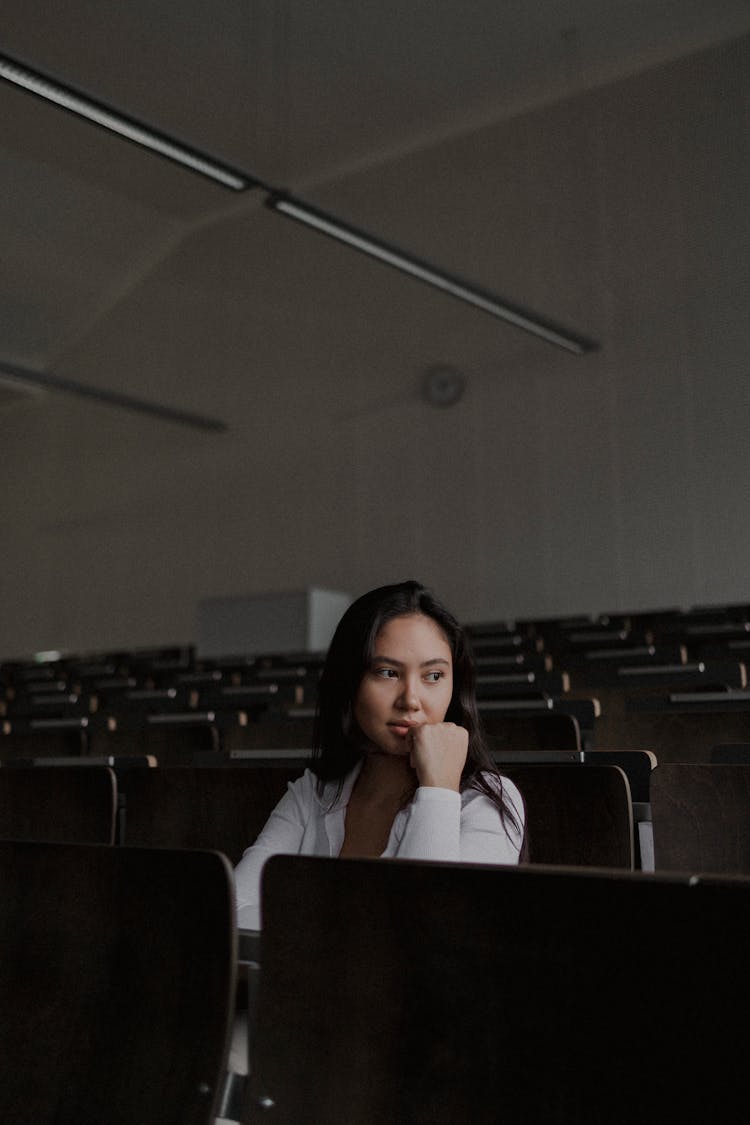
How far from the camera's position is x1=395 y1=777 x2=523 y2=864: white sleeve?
1560 mm

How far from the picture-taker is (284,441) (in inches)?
405

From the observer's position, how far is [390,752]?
174 cm

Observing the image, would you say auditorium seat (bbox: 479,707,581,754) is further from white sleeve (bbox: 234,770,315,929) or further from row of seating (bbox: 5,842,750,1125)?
row of seating (bbox: 5,842,750,1125)

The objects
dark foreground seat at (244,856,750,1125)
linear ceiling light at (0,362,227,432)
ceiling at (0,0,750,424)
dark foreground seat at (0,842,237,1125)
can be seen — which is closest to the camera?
dark foreground seat at (244,856,750,1125)

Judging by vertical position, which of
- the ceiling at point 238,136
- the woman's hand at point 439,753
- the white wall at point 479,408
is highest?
the ceiling at point 238,136

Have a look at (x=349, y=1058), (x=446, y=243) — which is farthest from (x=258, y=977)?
(x=446, y=243)

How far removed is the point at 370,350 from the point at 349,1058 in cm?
902

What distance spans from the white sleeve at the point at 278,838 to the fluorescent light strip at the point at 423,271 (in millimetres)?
4482

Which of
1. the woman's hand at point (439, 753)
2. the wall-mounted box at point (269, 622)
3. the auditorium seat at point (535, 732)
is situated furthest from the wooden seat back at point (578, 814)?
the wall-mounted box at point (269, 622)

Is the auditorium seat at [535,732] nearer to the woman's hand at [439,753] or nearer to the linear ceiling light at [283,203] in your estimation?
the woman's hand at [439,753]

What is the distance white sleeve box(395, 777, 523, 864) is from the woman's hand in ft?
0.07

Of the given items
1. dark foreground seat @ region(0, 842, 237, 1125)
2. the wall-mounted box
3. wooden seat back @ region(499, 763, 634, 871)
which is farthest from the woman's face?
the wall-mounted box

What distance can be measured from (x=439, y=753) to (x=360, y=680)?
0.20 metres

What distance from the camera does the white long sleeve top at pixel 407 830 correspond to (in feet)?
5.15
